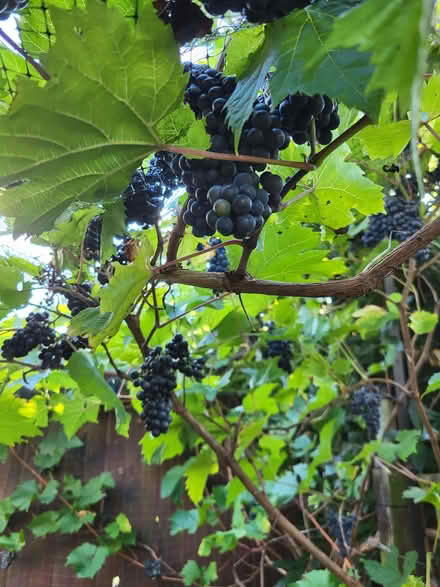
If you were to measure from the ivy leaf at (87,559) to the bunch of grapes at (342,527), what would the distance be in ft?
2.63

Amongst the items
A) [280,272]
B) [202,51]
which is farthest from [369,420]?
[202,51]

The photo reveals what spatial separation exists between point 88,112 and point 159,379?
2.11 feet

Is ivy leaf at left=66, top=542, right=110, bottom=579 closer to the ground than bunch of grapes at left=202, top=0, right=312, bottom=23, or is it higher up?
closer to the ground

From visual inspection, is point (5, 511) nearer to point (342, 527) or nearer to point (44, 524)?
point (44, 524)

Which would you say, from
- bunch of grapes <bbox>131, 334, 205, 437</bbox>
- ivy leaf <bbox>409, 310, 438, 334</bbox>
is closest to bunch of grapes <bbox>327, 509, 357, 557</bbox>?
ivy leaf <bbox>409, 310, 438, 334</bbox>

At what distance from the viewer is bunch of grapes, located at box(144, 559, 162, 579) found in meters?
1.71

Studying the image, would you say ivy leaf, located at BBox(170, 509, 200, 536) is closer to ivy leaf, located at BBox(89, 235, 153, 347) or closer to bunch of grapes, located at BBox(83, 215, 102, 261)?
bunch of grapes, located at BBox(83, 215, 102, 261)

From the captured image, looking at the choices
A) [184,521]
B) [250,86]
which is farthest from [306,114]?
[184,521]

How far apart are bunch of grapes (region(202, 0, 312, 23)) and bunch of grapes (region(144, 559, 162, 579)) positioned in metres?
1.83

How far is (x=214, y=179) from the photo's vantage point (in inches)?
16.3

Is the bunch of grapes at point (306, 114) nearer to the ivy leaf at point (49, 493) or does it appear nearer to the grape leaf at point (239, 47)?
the grape leaf at point (239, 47)

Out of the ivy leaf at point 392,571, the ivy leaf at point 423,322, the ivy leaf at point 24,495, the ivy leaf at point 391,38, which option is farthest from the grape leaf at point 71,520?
the ivy leaf at point 391,38

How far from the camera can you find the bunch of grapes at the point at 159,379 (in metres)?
0.93

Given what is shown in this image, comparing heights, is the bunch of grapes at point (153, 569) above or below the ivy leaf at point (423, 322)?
below
